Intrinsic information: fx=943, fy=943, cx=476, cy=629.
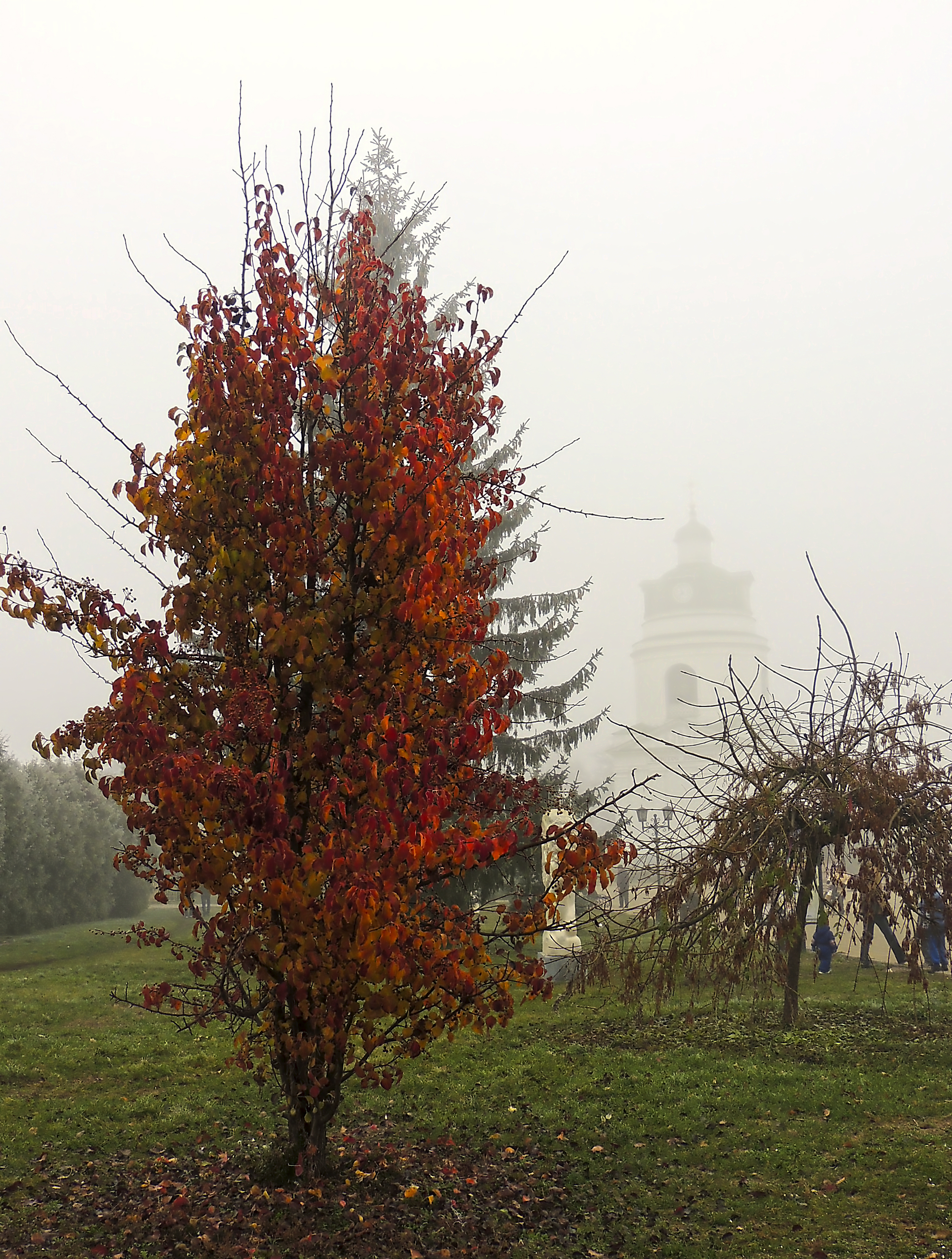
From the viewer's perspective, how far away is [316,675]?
4859 mm

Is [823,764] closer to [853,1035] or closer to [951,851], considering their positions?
[951,851]

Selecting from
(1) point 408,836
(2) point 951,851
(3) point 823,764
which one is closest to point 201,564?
(1) point 408,836

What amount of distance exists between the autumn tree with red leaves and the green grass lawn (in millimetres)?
1250

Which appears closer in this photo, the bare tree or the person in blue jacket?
the bare tree

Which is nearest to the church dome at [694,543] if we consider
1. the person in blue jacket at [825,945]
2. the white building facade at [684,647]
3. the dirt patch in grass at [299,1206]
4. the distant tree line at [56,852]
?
the white building facade at [684,647]

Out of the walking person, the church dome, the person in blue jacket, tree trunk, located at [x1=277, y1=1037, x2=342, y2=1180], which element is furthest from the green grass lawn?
the church dome

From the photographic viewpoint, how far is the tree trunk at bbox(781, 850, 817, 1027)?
9.16 m

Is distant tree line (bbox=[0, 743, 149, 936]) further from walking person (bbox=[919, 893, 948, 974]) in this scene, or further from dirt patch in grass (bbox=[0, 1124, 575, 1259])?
walking person (bbox=[919, 893, 948, 974])

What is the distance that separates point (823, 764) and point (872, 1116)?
3264mm

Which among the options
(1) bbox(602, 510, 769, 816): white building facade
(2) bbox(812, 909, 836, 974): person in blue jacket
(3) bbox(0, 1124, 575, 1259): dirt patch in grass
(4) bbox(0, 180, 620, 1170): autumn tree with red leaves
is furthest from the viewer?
(1) bbox(602, 510, 769, 816): white building facade

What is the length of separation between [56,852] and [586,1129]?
19810 mm

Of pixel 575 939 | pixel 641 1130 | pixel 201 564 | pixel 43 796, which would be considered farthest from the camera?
pixel 43 796

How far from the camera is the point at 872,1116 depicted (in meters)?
7.00

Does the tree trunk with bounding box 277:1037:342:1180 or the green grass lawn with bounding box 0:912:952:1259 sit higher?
the tree trunk with bounding box 277:1037:342:1180
